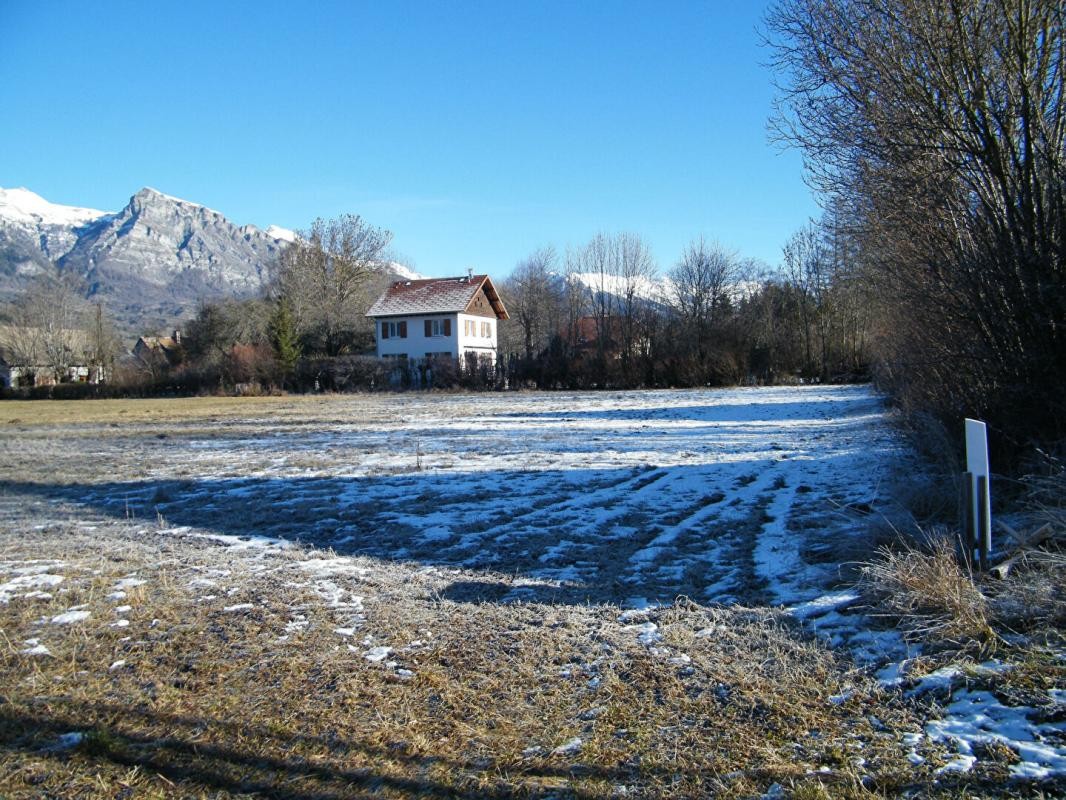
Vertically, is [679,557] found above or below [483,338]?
below

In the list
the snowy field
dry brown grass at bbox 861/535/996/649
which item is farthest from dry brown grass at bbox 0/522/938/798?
dry brown grass at bbox 861/535/996/649

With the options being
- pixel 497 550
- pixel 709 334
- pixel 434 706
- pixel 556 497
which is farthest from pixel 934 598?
pixel 709 334

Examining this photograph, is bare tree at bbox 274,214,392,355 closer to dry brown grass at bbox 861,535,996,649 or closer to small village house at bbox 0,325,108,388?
small village house at bbox 0,325,108,388

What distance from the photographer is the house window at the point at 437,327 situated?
5191 cm

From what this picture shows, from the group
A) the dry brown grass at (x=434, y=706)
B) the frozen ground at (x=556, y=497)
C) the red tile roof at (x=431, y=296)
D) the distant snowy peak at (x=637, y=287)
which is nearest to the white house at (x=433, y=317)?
the red tile roof at (x=431, y=296)

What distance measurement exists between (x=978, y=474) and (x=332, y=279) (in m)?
59.0

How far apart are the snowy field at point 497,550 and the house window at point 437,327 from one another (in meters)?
38.7

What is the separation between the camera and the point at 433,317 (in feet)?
171

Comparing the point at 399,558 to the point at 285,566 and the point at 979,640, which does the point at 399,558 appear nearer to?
the point at 285,566

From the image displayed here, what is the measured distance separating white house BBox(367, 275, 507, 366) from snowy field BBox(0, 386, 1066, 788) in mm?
38610

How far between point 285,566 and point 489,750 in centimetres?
332

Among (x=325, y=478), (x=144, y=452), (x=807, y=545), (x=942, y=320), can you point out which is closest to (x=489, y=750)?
(x=807, y=545)

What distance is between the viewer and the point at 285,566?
5.60 meters

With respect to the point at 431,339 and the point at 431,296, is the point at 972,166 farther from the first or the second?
the point at 431,296
